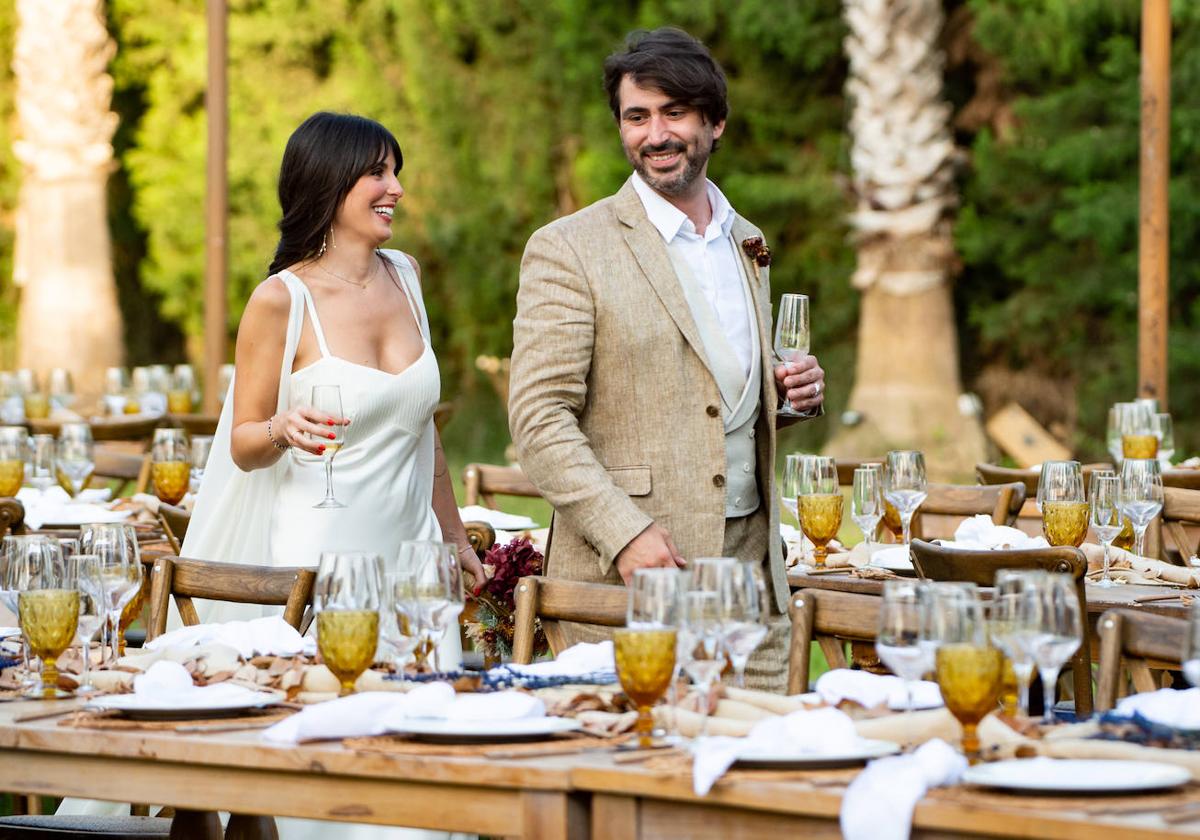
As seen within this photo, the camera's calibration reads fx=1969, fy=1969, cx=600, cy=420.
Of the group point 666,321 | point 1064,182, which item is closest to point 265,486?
point 666,321

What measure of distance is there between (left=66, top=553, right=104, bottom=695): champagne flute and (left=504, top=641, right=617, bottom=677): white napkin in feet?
2.42

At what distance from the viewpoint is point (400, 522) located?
4977mm

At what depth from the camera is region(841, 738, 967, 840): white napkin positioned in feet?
8.22

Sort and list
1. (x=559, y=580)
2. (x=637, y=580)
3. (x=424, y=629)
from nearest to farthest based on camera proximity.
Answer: (x=637, y=580), (x=424, y=629), (x=559, y=580)

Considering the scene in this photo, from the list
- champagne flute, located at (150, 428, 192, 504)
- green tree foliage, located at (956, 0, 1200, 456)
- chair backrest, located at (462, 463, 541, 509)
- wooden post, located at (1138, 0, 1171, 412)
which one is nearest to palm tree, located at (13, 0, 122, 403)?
green tree foliage, located at (956, 0, 1200, 456)

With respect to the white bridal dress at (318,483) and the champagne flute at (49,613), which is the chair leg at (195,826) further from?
the white bridal dress at (318,483)

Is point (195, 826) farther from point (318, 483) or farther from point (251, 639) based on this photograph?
point (318, 483)

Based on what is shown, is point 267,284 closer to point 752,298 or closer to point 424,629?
point 752,298

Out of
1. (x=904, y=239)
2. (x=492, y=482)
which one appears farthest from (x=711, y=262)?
(x=904, y=239)

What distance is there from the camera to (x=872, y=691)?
3.17m

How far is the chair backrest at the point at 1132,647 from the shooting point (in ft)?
11.3

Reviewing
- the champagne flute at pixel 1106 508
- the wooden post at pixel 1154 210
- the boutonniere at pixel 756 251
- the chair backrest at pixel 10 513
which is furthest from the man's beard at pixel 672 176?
the wooden post at pixel 1154 210

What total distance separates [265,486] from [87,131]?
1347 centimetres

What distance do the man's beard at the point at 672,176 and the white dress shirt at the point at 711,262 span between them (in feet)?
0.18
